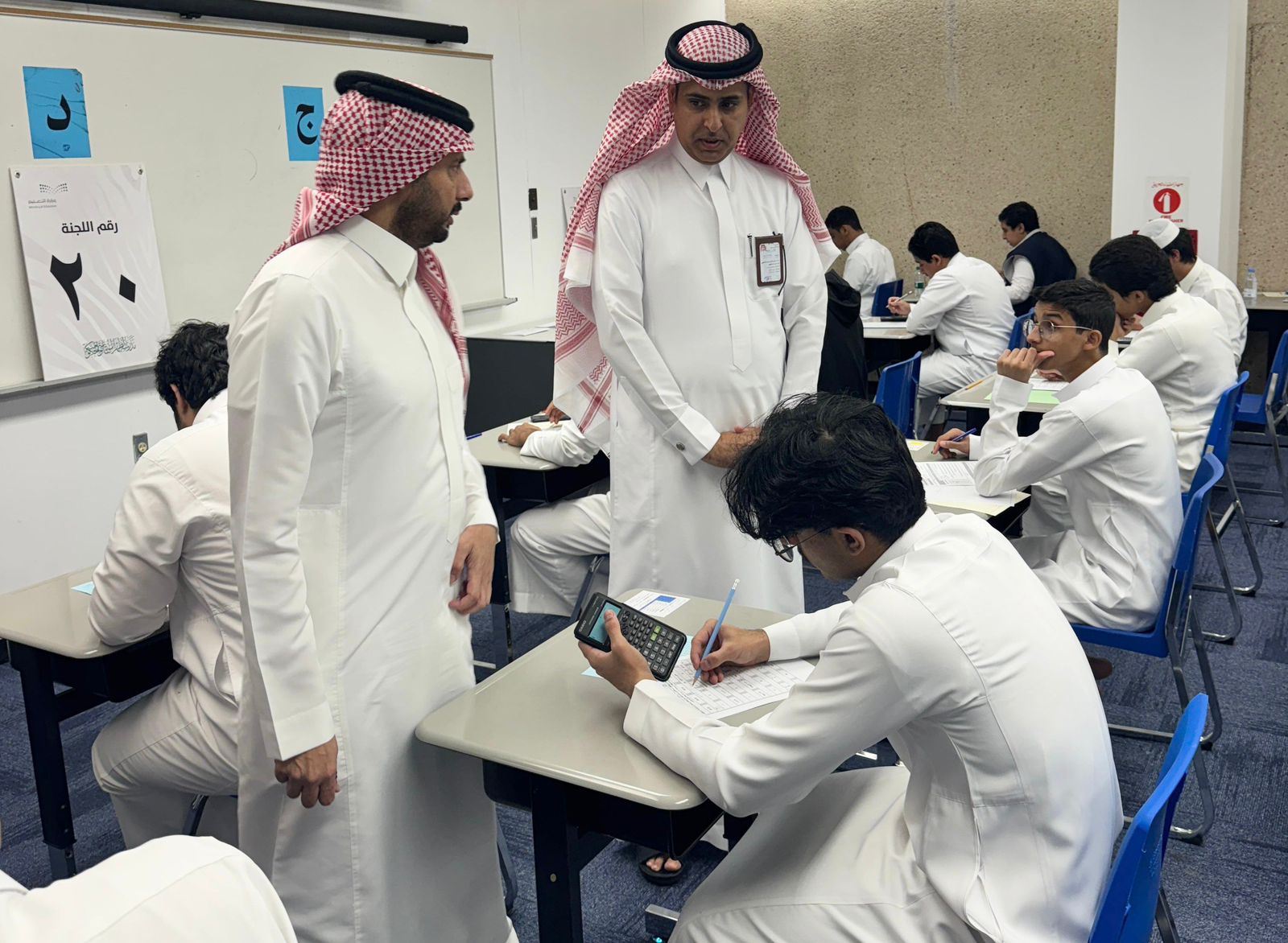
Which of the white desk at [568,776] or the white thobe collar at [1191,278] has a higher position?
the white thobe collar at [1191,278]

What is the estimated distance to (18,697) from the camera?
3848mm

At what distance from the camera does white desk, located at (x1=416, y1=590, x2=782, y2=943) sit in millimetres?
1608

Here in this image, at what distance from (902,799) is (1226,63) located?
6446 mm

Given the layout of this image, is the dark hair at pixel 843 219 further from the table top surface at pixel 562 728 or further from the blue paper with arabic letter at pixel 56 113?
the table top surface at pixel 562 728

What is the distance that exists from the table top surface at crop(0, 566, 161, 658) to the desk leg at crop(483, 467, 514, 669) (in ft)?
4.31

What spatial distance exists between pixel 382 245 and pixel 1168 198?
6.38 meters

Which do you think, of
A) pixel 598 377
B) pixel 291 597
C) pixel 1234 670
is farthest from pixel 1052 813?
pixel 1234 670

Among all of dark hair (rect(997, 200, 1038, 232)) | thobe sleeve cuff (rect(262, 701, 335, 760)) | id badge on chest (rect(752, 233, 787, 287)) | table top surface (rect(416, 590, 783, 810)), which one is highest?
dark hair (rect(997, 200, 1038, 232))

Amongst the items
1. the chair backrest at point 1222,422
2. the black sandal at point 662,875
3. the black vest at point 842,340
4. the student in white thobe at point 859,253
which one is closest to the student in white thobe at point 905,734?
the black sandal at point 662,875

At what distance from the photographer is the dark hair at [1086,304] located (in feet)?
9.86

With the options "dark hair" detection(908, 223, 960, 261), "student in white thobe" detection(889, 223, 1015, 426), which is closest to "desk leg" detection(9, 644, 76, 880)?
"student in white thobe" detection(889, 223, 1015, 426)

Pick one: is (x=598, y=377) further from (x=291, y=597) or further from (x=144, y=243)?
(x=144, y=243)

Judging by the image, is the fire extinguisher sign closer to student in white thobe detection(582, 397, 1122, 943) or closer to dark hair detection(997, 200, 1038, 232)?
dark hair detection(997, 200, 1038, 232)

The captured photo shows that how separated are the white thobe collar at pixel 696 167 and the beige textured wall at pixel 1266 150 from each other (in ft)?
19.2
